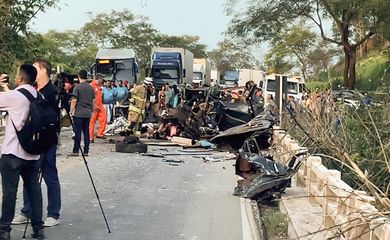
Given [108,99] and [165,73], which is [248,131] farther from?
[165,73]

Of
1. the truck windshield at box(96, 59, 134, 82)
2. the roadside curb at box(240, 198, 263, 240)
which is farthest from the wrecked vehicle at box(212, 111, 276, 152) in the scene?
the truck windshield at box(96, 59, 134, 82)

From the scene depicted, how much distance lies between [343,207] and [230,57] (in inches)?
3781

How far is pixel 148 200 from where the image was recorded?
31.7 ft

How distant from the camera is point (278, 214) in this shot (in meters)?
8.66

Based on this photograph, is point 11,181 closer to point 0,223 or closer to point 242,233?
point 0,223

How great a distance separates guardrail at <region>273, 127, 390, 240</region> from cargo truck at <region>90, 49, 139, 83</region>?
97.5 feet

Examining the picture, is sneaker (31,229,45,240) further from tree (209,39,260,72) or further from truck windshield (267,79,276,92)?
tree (209,39,260,72)

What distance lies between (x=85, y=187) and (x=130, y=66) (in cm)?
2920

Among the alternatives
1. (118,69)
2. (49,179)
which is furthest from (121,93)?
(49,179)

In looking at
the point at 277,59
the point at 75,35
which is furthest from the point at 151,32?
→ the point at 277,59

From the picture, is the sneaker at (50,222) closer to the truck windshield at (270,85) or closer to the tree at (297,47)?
the truck windshield at (270,85)

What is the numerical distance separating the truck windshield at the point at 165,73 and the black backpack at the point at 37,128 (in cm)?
3390

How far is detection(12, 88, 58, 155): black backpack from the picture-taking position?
6715mm

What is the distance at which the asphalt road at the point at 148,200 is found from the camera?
25.1 feet
